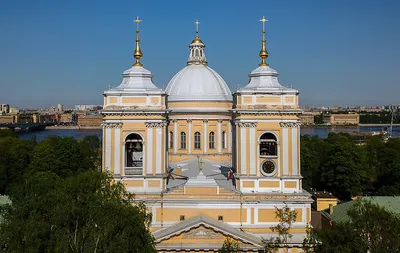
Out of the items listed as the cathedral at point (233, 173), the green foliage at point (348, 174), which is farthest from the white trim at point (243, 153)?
the green foliage at point (348, 174)

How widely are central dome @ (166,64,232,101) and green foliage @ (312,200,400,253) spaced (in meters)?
15.1

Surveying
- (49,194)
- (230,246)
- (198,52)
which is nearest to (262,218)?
(230,246)

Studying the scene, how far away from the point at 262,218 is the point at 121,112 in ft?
27.3

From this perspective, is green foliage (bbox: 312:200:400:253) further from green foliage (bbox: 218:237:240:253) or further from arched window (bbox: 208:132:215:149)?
arched window (bbox: 208:132:215:149)

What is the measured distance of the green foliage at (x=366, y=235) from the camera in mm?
18391

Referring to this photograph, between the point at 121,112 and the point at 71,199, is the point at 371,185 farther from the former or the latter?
the point at 71,199

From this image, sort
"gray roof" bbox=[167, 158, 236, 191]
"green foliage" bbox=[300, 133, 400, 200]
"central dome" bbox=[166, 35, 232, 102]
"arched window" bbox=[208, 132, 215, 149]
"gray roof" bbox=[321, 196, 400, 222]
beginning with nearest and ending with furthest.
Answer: "gray roof" bbox=[167, 158, 236, 191] < "gray roof" bbox=[321, 196, 400, 222] < "arched window" bbox=[208, 132, 215, 149] < "central dome" bbox=[166, 35, 232, 102] < "green foliage" bbox=[300, 133, 400, 200]

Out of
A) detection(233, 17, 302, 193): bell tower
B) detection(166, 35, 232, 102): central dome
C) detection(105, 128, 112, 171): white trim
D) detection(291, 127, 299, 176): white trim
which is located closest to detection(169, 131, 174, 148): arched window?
detection(166, 35, 232, 102): central dome

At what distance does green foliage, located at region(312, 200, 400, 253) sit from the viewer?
60.3 feet

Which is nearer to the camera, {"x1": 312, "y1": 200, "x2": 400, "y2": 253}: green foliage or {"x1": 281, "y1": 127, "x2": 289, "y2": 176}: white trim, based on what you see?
{"x1": 312, "y1": 200, "x2": 400, "y2": 253}: green foliage

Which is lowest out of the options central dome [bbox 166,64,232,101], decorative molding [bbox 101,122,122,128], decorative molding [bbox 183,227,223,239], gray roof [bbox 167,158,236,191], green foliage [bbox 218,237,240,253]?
green foliage [bbox 218,237,240,253]

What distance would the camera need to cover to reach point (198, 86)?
33.4 m

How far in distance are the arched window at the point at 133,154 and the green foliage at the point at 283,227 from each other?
6.92 meters

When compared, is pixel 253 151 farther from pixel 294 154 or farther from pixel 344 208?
pixel 344 208
